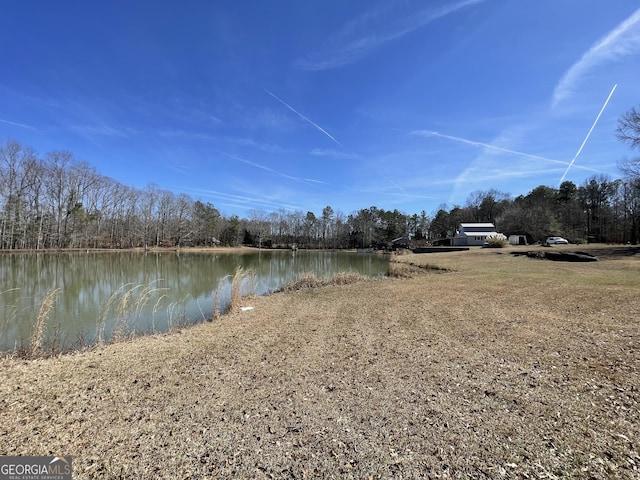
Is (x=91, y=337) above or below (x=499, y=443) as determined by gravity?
below

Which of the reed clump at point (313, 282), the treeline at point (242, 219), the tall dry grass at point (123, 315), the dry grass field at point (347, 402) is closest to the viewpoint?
the dry grass field at point (347, 402)

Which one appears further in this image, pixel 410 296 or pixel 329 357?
pixel 410 296

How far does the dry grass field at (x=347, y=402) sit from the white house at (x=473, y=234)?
42095 mm

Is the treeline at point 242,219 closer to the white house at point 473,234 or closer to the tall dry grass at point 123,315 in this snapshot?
the white house at point 473,234

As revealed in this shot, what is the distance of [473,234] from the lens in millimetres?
45594

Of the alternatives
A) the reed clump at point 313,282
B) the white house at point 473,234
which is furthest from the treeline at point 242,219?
the reed clump at point 313,282

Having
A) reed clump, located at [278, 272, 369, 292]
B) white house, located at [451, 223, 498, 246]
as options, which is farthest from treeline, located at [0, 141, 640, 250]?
reed clump, located at [278, 272, 369, 292]

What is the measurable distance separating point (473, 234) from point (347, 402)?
158 ft

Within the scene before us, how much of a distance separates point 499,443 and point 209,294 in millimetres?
12342

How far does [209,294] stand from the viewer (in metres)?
13.2

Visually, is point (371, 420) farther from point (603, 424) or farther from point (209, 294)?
point (209, 294)

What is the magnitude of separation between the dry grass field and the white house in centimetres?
4210

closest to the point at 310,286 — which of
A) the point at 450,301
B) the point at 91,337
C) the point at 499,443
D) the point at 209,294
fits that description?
the point at 209,294

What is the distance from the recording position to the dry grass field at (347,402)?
2.39 metres
